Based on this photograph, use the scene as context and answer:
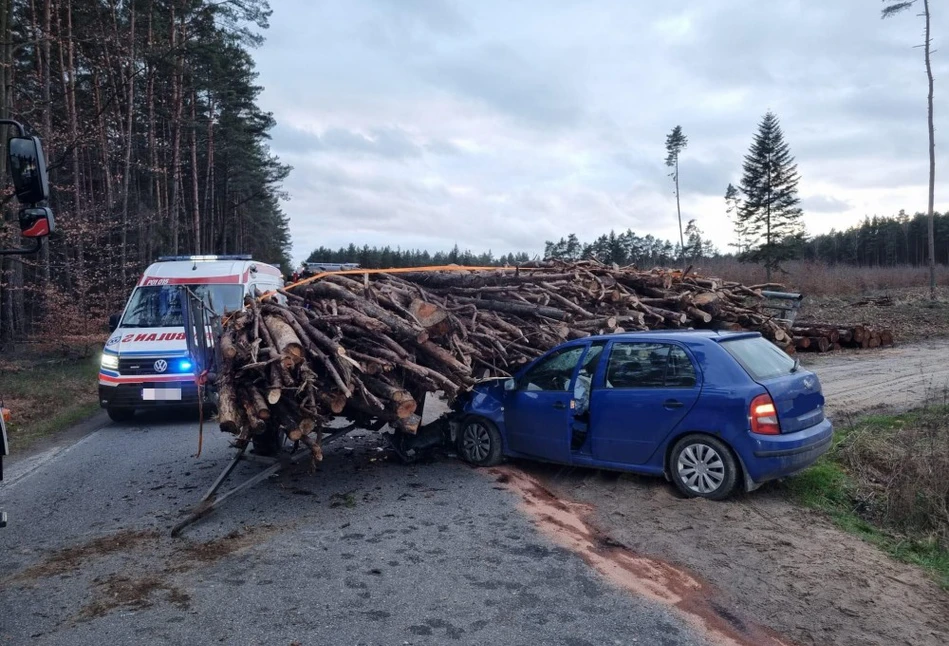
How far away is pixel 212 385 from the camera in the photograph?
7.99 meters

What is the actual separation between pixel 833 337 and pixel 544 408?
52.7 ft

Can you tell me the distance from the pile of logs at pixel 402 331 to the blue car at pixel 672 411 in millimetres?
865

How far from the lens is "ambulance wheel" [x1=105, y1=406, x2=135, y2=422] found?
12.4m

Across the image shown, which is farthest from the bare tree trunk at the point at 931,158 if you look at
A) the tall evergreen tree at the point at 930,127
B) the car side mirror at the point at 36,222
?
the car side mirror at the point at 36,222

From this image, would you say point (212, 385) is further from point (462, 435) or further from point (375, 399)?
point (462, 435)

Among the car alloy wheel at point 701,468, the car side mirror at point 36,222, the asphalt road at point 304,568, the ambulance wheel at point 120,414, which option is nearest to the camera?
the asphalt road at point 304,568

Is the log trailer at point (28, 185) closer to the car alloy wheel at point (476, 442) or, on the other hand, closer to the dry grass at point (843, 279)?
the car alloy wheel at point (476, 442)

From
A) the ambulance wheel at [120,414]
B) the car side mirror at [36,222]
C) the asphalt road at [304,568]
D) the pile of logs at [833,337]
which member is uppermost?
the car side mirror at [36,222]

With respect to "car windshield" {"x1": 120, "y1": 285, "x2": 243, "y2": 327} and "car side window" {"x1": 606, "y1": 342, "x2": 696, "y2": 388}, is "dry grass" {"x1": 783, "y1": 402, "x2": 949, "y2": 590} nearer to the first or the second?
"car side window" {"x1": 606, "y1": 342, "x2": 696, "y2": 388}

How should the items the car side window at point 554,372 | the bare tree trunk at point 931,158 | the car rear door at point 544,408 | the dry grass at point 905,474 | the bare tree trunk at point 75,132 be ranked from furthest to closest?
the bare tree trunk at point 931,158 → the bare tree trunk at point 75,132 → the car side window at point 554,372 → the car rear door at point 544,408 → the dry grass at point 905,474

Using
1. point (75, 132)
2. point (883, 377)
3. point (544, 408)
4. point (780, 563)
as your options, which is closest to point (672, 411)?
point (544, 408)

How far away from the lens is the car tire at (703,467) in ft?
21.9

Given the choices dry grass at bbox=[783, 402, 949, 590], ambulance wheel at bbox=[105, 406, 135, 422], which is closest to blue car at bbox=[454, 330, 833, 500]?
dry grass at bbox=[783, 402, 949, 590]

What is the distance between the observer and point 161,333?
12391 mm
